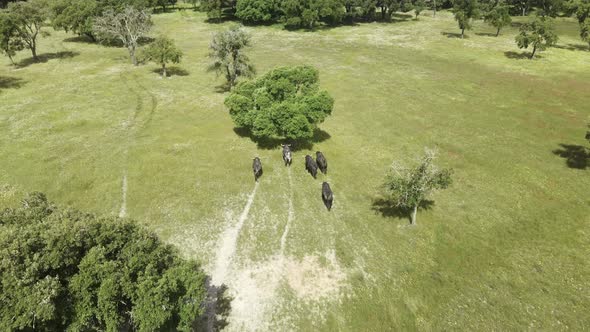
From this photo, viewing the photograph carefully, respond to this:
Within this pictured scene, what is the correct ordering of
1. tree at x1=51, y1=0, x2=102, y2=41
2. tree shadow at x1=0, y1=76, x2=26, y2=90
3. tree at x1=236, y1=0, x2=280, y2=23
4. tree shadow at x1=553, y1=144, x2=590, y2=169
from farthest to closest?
tree at x1=236, y1=0, x2=280, y2=23
tree at x1=51, y1=0, x2=102, y2=41
tree shadow at x1=0, y1=76, x2=26, y2=90
tree shadow at x1=553, y1=144, x2=590, y2=169

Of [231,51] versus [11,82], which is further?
[11,82]

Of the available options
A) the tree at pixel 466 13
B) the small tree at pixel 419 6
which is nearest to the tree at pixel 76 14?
the tree at pixel 466 13

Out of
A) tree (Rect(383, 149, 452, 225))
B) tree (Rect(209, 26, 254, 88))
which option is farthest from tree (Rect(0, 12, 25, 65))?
tree (Rect(383, 149, 452, 225))

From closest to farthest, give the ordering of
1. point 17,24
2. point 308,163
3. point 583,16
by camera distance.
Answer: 1. point 308,163
2. point 17,24
3. point 583,16

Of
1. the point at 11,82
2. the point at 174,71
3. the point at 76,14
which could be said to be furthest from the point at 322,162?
the point at 76,14

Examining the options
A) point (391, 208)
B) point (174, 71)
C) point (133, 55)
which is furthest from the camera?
point (133, 55)

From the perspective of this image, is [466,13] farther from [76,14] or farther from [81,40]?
[81,40]

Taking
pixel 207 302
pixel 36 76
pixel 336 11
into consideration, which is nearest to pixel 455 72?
pixel 336 11

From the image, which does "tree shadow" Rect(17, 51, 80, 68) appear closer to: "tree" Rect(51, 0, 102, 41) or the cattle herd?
"tree" Rect(51, 0, 102, 41)
